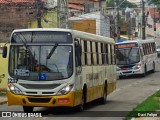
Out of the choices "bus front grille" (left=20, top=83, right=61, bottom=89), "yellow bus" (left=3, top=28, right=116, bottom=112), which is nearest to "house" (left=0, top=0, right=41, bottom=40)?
"yellow bus" (left=3, top=28, right=116, bottom=112)

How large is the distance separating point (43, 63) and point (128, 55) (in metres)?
25.4

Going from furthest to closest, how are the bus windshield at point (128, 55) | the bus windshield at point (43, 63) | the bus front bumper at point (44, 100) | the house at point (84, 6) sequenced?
the house at point (84, 6), the bus windshield at point (128, 55), the bus windshield at point (43, 63), the bus front bumper at point (44, 100)

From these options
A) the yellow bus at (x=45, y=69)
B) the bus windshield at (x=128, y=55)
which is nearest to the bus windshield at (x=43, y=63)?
the yellow bus at (x=45, y=69)

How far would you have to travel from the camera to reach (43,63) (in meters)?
17.5

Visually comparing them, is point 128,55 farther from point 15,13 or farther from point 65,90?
point 65,90

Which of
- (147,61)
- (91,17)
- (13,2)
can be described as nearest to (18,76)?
(147,61)

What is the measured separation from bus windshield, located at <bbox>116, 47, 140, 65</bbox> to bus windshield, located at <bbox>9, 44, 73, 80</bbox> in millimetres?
24887

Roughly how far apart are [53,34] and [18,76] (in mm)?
1748

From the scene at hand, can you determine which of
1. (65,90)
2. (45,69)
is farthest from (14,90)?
(65,90)

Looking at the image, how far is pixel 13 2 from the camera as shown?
54.1 metres

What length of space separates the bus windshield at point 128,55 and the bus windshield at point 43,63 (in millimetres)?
24887

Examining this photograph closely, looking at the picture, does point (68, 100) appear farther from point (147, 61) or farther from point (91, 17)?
point (91, 17)

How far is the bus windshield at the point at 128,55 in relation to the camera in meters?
42.3

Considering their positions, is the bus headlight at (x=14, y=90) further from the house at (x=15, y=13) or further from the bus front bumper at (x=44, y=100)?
the house at (x=15, y=13)
